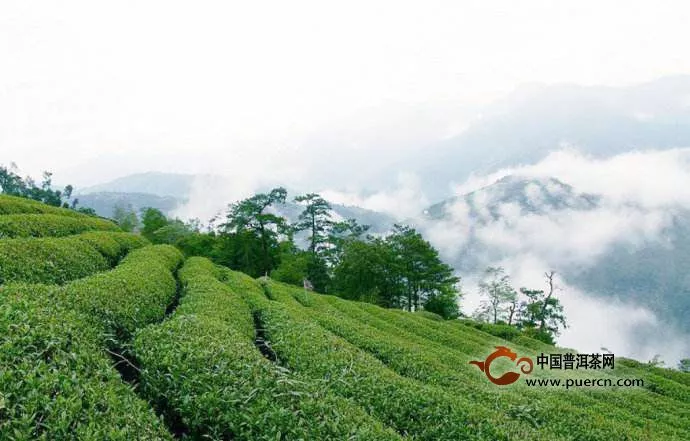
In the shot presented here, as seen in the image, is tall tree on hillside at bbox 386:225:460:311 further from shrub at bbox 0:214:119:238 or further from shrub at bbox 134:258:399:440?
shrub at bbox 134:258:399:440

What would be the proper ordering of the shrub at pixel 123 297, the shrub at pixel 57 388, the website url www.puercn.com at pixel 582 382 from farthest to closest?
1. the website url www.puercn.com at pixel 582 382
2. the shrub at pixel 123 297
3. the shrub at pixel 57 388

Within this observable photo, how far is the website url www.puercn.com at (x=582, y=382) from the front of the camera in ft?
51.1

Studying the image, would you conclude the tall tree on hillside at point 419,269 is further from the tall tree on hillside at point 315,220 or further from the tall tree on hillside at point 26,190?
the tall tree on hillside at point 26,190

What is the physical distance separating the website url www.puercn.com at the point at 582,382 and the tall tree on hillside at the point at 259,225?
129ft

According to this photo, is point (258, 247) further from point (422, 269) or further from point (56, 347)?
point (56, 347)

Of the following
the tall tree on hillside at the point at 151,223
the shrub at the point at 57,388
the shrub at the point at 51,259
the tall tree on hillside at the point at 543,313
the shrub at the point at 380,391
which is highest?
the tall tree on hillside at the point at 151,223

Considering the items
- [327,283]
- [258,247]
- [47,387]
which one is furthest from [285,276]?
[47,387]

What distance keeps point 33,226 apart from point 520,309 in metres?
64.0

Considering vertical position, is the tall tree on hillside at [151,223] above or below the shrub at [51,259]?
above

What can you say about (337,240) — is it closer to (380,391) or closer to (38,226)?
(38,226)

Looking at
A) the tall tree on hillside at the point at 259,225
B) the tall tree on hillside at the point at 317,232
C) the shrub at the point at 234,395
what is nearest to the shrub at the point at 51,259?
the shrub at the point at 234,395

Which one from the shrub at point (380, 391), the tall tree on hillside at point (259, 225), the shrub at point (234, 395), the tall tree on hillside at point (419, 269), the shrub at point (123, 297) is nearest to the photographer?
the shrub at point (234, 395)

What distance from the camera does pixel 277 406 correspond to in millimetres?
7152

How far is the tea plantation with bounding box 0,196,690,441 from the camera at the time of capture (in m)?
5.99
